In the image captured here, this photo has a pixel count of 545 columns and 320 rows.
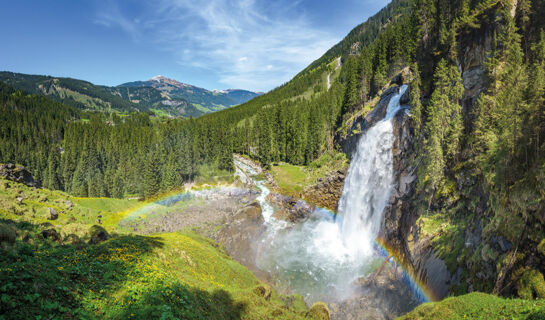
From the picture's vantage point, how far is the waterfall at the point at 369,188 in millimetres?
32375

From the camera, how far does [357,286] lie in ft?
85.3

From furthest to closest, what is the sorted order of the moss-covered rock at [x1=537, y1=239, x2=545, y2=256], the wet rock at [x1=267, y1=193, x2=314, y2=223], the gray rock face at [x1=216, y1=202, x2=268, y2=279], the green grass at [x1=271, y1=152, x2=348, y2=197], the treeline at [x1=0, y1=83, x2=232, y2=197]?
the treeline at [x1=0, y1=83, x2=232, y2=197], the green grass at [x1=271, y1=152, x2=348, y2=197], the wet rock at [x1=267, y1=193, x2=314, y2=223], the gray rock face at [x1=216, y1=202, x2=268, y2=279], the moss-covered rock at [x1=537, y1=239, x2=545, y2=256]

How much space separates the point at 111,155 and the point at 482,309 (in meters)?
108

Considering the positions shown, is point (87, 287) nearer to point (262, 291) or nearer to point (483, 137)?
point (262, 291)

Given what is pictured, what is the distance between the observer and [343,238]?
37.0 meters

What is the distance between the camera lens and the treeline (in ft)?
230

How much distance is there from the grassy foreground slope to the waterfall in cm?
1540

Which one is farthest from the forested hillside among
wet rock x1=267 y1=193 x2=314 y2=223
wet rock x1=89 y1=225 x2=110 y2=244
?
wet rock x1=89 y1=225 x2=110 y2=244

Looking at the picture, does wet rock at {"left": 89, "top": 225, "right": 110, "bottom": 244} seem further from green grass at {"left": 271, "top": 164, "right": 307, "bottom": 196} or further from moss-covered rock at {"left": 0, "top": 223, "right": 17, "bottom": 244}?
green grass at {"left": 271, "top": 164, "right": 307, "bottom": 196}

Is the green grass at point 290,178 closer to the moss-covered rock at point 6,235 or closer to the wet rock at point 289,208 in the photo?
the wet rock at point 289,208

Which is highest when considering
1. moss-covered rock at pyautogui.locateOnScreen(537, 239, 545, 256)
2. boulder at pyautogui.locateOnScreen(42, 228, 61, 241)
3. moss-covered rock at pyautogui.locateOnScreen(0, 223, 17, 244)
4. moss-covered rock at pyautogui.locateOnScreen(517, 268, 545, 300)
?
moss-covered rock at pyautogui.locateOnScreen(537, 239, 545, 256)

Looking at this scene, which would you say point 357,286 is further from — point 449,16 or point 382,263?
point 449,16

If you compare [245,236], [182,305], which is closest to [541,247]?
[182,305]

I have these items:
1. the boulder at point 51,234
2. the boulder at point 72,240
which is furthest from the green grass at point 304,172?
the boulder at point 51,234
